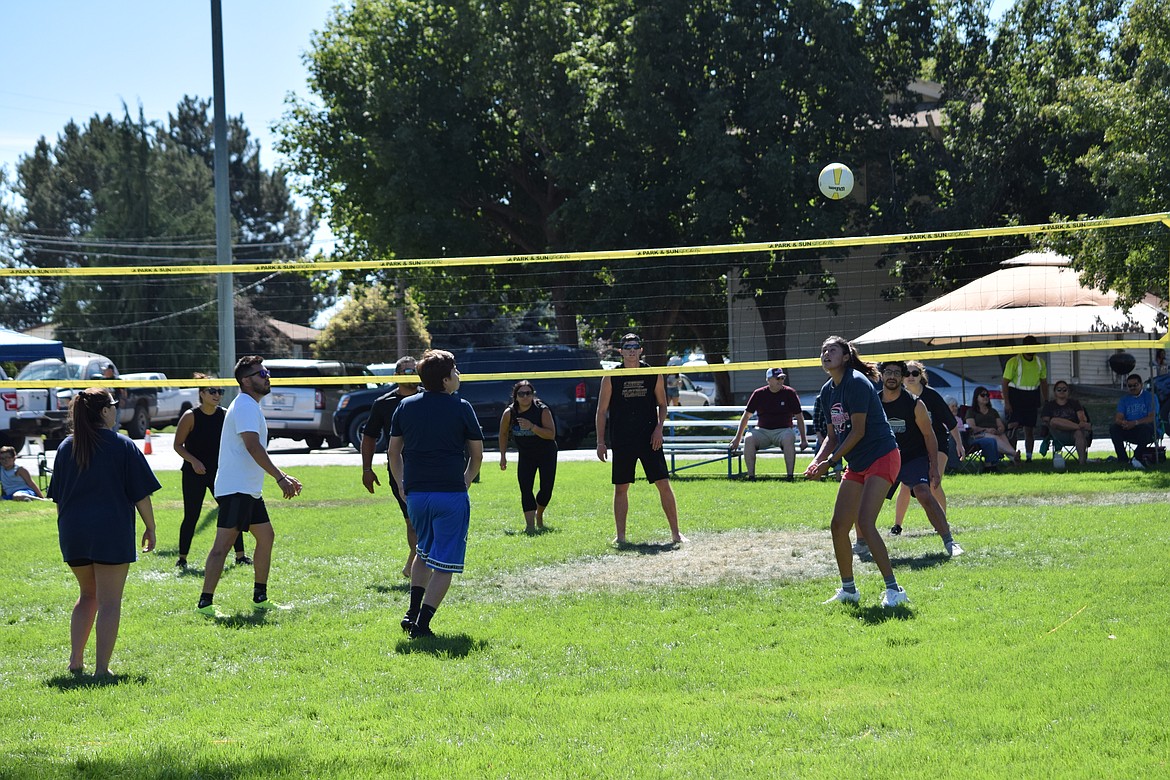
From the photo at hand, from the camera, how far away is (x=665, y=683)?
609 centimetres

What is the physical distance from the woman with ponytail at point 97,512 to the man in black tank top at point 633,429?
5.04 meters

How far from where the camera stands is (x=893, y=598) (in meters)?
7.69

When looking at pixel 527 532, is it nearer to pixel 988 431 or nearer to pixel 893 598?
pixel 893 598

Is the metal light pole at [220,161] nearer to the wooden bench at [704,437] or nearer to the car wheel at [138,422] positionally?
the wooden bench at [704,437]

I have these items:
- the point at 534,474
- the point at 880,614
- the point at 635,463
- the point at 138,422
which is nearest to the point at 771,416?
the point at 534,474

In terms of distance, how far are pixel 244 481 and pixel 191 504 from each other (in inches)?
108

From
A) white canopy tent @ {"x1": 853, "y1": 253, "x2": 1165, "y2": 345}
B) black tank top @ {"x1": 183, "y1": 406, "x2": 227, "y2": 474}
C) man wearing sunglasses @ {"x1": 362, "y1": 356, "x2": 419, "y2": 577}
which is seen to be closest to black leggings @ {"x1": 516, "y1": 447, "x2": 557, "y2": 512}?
man wearing sunglasses @ {"x1": 362, "y1": 356, "x2": 419, "y2": 577}

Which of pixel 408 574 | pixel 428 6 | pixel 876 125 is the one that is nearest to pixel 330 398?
pixel 428 6

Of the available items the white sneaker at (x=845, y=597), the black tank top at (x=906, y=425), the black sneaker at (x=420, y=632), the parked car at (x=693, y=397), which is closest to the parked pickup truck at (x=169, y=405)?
the parked car at (x=693, y=397)

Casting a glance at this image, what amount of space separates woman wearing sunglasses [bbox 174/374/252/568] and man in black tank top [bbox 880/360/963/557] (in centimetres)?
568

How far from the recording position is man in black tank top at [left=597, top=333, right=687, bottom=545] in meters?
Answer: 11.0

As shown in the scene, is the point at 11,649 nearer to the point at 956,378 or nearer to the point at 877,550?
the point at 877,550

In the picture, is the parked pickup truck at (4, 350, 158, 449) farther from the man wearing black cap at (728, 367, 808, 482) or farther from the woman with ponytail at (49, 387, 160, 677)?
the woman with ponytail at (49, 387, 160, 677)

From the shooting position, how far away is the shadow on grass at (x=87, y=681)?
6.41 meters
